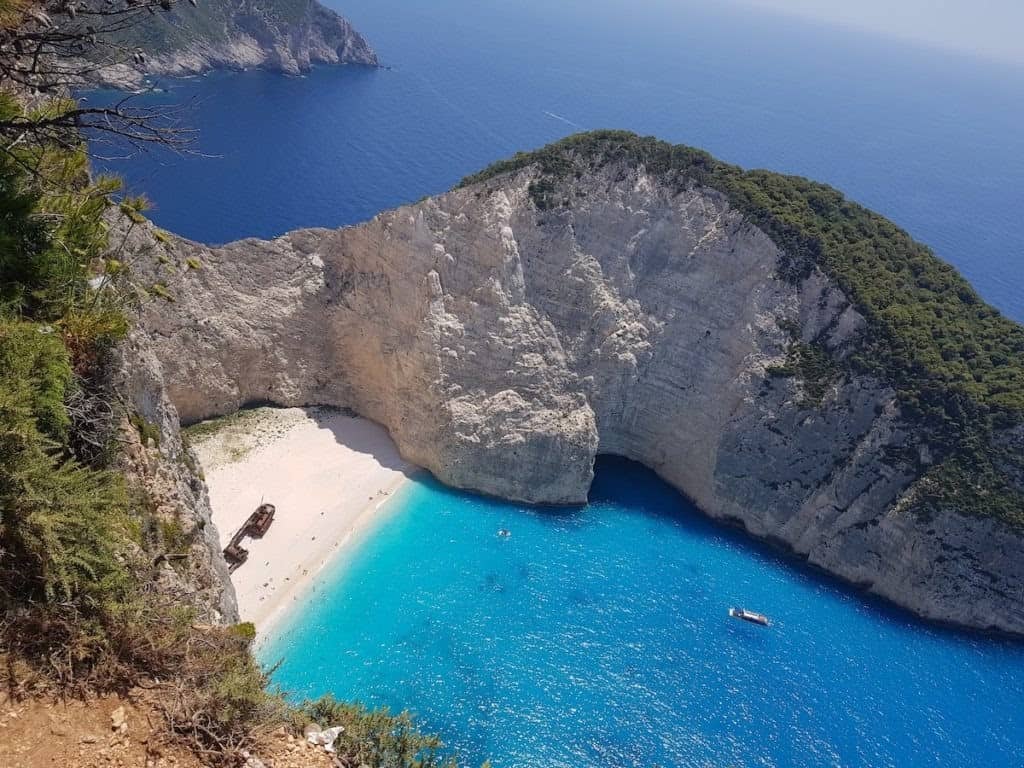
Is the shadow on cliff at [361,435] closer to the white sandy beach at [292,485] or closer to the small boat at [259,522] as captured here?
the white sandy beach at [292,485]

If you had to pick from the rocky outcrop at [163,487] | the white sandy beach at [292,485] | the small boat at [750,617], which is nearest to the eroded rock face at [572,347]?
the white sandy beach at [292,485]

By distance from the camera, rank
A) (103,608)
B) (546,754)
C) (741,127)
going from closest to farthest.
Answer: (103,608), (546,754), (741,127)

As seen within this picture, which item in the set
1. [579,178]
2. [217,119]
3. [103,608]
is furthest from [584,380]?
[217,119]

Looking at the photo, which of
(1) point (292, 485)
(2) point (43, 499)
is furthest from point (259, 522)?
(2) point (43, 499)

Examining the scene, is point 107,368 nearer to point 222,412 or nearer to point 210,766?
point 210,766

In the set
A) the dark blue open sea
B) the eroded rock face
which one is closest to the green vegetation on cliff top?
the eroded rock face

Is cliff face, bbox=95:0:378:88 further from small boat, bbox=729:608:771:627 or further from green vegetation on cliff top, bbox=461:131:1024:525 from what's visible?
small boat, bbox=729:608:771:627
